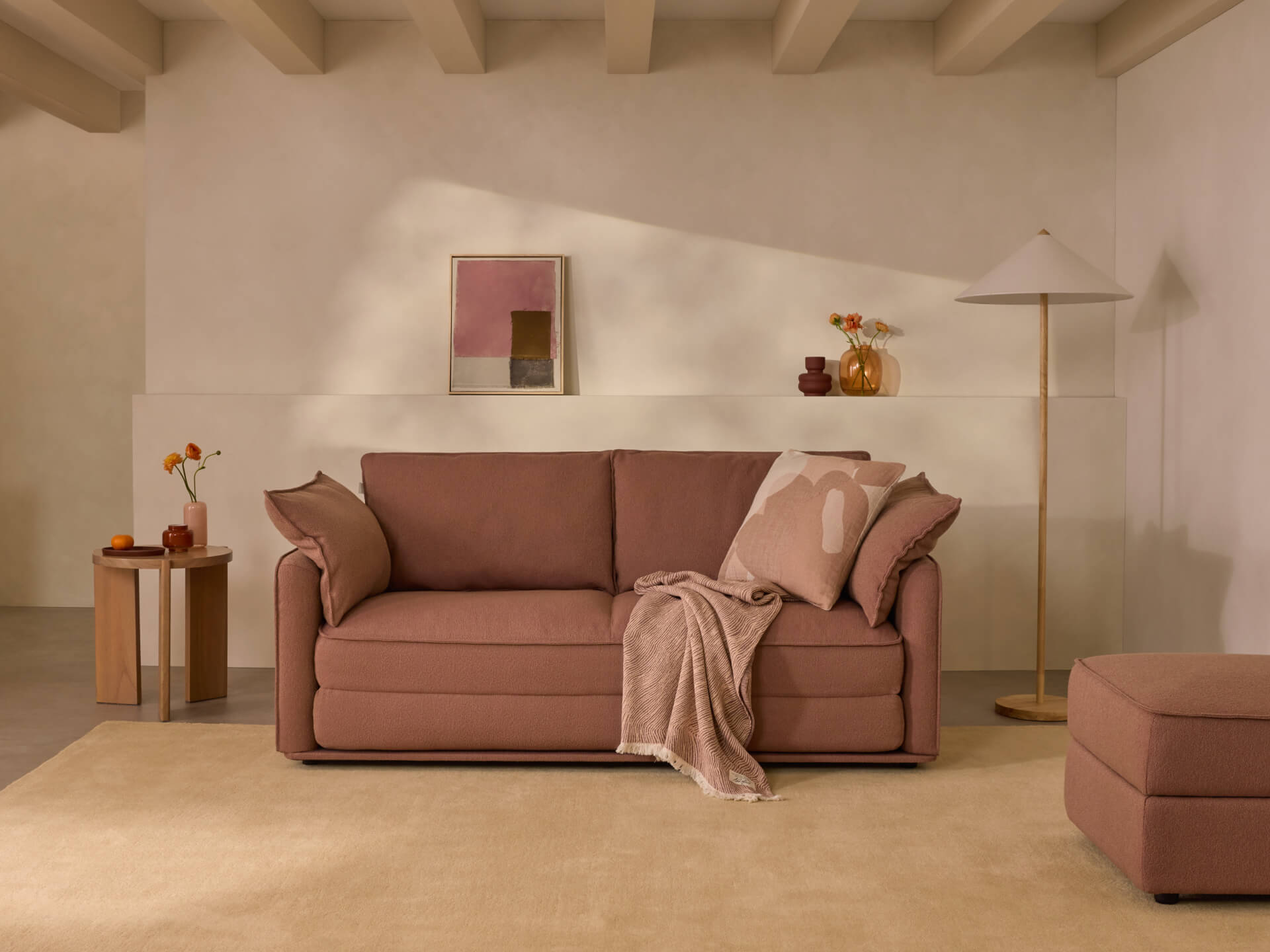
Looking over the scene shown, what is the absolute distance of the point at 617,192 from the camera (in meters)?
4.77

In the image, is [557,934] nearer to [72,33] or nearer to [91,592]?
[72,33]

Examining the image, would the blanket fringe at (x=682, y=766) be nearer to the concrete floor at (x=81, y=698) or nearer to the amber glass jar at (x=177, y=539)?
the concrete floor at (x=81, y=698)

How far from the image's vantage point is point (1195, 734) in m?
2.17

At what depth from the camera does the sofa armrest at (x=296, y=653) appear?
3.12 meters

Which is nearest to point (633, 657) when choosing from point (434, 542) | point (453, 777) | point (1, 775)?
point (453, 777)

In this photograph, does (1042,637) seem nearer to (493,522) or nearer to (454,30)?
(493,522)

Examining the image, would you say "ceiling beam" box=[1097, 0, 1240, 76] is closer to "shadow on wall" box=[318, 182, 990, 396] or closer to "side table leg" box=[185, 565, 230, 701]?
"shadow on wall" box=[318, 182, 990, 396]

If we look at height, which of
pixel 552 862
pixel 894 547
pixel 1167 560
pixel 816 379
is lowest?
pixel 552 862

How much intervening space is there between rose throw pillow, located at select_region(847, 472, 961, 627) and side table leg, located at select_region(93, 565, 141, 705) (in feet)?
8.40

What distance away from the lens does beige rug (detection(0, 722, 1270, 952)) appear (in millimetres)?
2104

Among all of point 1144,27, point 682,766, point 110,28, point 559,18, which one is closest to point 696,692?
point 682,766

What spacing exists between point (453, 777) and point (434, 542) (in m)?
0.90

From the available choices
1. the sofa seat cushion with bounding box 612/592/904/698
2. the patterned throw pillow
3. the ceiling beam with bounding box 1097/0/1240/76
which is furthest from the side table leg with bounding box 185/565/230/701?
the ceiling beam with bounding box 1097/0/1240/76

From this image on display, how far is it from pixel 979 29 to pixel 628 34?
53.7 inches
